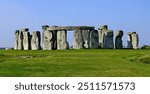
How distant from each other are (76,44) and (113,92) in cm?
3472

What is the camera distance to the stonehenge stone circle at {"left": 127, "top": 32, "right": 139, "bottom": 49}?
153 feet

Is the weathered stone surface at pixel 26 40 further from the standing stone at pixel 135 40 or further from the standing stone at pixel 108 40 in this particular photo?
the standing stone at pixel 135 40

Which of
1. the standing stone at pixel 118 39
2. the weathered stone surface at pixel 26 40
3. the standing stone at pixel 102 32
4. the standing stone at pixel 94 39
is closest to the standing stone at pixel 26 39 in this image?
the weathered stone surface at pixel 26 40

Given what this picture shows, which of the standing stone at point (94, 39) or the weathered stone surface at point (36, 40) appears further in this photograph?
the weathered stone surface at point (36, 40)

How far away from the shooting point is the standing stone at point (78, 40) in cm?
4491

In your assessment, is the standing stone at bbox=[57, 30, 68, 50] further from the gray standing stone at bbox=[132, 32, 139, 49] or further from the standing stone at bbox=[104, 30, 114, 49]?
the gray standing stone at bbox=[132, 32, 139, 49]

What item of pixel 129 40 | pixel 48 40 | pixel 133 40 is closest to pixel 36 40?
pixel 48 40

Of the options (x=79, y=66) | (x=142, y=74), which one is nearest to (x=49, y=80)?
(x=142, y=74)

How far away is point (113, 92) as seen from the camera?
10.4 metres

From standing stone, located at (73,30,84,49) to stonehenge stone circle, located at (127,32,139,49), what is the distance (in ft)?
18.1

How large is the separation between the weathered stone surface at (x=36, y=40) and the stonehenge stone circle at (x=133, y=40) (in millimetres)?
9436

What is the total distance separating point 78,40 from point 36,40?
459 cm

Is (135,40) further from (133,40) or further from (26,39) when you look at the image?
(26,39)

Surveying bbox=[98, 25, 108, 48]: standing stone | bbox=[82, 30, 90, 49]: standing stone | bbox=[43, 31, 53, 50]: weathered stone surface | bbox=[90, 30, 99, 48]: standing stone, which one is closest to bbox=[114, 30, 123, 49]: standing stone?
bbox=[98, 25, 108, 48]: standing stone
